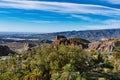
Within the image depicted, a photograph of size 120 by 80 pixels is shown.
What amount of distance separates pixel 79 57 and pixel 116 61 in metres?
32.5

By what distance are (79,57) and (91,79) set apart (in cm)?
1808

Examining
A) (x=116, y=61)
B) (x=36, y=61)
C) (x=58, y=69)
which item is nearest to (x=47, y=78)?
(x=58, y=69)

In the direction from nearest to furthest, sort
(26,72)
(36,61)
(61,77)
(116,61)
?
(61,77) → (26,72) → (36,61) → (116,61)

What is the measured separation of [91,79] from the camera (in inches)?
3713

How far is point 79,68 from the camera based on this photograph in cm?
10994

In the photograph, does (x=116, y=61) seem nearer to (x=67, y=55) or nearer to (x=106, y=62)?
(x=106, y=62)

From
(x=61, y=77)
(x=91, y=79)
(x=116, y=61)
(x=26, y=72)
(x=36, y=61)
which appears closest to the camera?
(x=61, y=77)

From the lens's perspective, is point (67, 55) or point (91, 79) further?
point (67, 55)

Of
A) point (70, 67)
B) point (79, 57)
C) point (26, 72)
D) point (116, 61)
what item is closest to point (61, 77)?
point (70, 67)

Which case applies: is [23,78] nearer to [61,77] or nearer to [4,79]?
[4,79]

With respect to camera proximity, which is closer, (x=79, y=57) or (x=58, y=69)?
(x=58, y=69)

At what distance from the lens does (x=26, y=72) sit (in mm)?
101625

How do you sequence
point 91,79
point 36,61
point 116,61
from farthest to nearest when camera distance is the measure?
point 116,61
point 36,61
point 91,79

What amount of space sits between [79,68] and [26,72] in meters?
20.6
